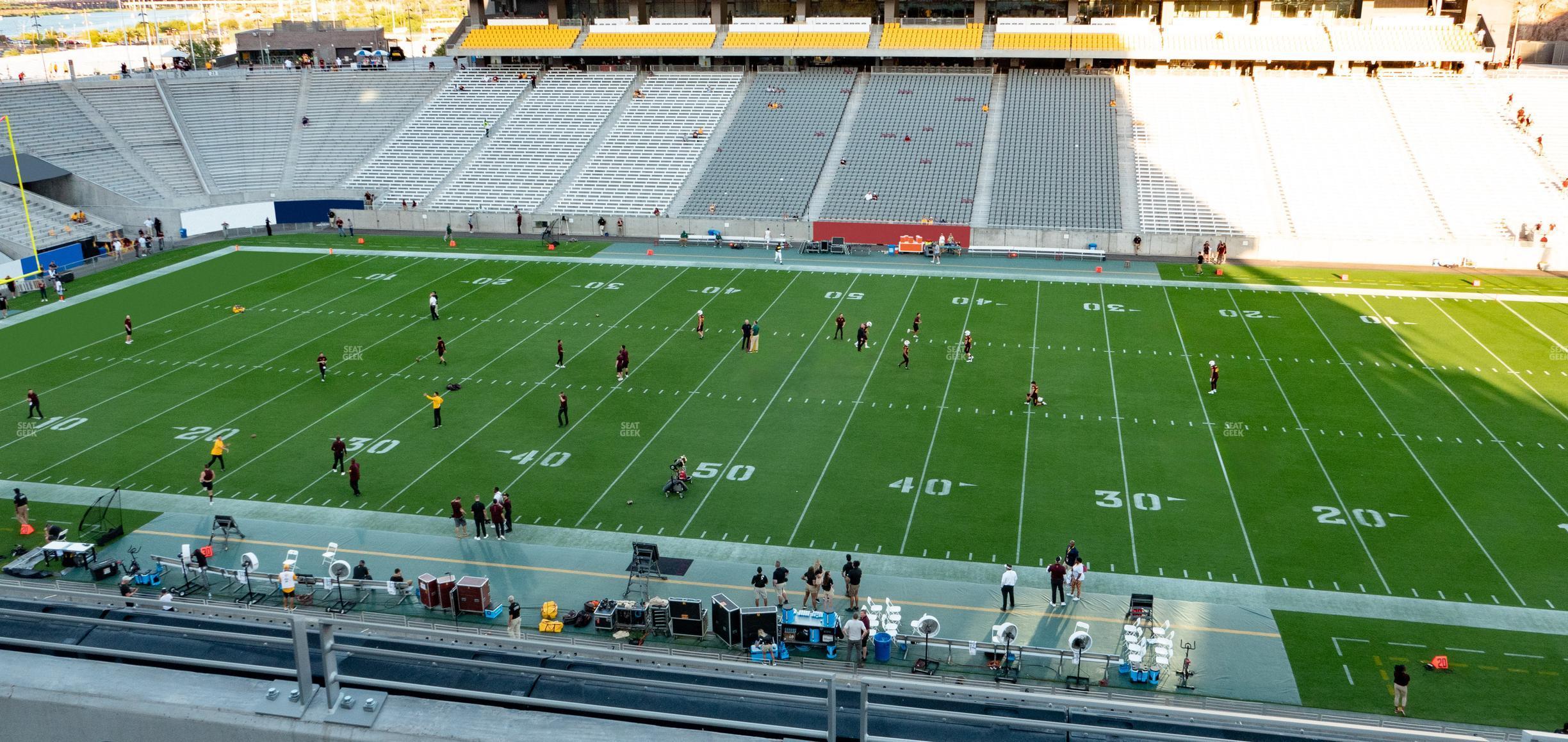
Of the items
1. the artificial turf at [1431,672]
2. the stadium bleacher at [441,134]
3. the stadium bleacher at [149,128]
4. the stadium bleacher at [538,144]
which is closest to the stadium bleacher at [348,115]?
the stadium bleacher at [441,134]

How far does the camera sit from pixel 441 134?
64250 mm

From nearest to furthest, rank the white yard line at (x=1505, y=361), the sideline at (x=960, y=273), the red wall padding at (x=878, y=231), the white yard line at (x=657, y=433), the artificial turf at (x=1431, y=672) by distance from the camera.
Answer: the artificial turf at (x=1431, y=672)
the white yard line at (x=657, y=433)
the white yard line at (x=1505, y=361)
the sideline at (x=960, y=273)
the red wall padding at (x=878, y=231)

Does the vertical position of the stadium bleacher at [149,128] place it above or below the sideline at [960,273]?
above

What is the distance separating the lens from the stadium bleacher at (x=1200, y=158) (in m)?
50.9

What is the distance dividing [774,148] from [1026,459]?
37.8 meters

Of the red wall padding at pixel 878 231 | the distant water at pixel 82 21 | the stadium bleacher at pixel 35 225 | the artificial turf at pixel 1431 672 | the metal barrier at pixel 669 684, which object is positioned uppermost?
the distant water at pixel 82 21

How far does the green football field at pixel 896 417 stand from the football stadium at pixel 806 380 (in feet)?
0.63

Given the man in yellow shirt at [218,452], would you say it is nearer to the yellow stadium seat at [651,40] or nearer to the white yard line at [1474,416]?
the white yard line at [1474,416]

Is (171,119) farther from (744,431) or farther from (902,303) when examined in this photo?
(744,431)

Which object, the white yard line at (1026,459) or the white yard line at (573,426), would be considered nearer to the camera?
the white yard line at (1026,459)

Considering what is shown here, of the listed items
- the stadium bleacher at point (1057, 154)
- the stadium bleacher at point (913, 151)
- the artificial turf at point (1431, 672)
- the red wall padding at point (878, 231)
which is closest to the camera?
the artificial turf at point (1431, 672)

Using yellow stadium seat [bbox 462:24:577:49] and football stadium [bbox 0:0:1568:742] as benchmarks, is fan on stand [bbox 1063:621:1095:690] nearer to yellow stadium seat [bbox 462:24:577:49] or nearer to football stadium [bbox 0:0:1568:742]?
football stadium [bbox 0:0:1568:742]

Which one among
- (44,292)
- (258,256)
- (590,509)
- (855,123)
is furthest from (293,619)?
(855,123)

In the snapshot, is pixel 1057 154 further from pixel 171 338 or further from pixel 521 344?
pixel 171 338
